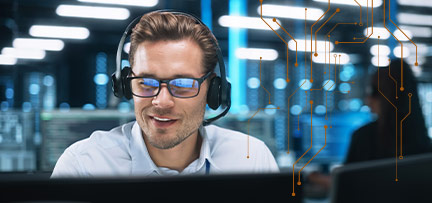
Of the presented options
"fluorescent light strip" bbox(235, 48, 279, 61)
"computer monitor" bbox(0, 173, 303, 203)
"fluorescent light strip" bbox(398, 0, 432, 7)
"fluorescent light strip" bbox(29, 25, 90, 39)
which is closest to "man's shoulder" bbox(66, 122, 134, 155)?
"computer monitor" bbox(0, 173, 303, 203)

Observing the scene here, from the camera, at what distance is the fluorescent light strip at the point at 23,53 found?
128 inches

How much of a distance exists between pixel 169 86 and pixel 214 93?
0.16 meters

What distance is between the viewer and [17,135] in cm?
→ 229

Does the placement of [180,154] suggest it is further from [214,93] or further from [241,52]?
[241,52]

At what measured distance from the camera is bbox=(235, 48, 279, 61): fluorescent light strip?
10.3 ft

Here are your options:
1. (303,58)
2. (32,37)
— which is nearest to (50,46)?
(32,37)

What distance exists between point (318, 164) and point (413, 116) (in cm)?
80

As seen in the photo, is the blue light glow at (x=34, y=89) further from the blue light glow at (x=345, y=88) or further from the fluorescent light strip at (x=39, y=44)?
the blue light glow at (x=345, y=88)

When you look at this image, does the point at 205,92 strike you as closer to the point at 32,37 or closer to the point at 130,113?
the point at 130,113

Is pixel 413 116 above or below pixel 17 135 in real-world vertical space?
above

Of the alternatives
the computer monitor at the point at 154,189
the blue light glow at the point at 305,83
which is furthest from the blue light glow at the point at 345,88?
the computer monitor at the point at 154,189

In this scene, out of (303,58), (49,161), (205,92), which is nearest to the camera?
(205,92)

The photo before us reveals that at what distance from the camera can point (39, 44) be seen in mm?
3416

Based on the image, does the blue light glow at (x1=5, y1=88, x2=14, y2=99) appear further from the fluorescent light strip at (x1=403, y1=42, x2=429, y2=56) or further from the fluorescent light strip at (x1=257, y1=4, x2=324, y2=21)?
the fluorescent light strip at (x1=403, y1=42, x2=429, y2=56)
